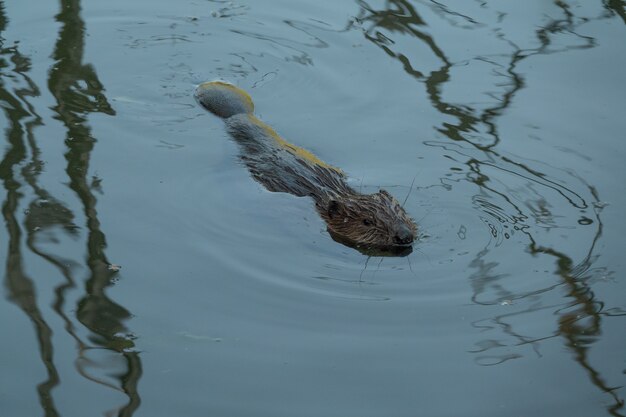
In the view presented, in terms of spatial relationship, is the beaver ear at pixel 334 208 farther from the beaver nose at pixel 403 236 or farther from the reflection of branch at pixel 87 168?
the reflection of branch at pixel 87 168

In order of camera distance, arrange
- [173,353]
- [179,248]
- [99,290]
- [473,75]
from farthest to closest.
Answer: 1. [473,75]
2. [179,248]
3. [99,290]
4. [173,353]

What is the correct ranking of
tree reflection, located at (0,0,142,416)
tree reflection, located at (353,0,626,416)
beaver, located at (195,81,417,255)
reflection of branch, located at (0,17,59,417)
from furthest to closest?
1. beaver, located at (195,81,417,255)
2. tree reflection, located at (353,0,626,416)
3. tree reflection, located at (0,0,142,416)
4. reflection of branch, located at (0,17,59,417)

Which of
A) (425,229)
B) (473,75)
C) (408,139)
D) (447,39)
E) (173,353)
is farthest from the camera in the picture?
(447,39)

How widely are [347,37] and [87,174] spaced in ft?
9.40

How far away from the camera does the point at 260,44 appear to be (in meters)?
8.25

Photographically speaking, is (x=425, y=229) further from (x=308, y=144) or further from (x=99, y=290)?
(x=99, y=290)

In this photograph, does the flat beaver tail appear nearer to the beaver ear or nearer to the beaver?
the beaver

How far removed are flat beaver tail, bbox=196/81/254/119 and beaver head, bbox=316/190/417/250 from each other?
137 cm

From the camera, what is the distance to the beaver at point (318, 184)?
5715 millimetres

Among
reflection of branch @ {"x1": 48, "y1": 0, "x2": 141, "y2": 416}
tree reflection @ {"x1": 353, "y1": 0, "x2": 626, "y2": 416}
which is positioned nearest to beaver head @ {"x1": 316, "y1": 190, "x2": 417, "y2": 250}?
tree reflection @ {"x1": 353, "y1": 0, "x2": 626, "y2": 416}

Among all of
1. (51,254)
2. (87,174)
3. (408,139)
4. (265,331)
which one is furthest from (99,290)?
(408,139)

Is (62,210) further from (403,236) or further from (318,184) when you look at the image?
(403,236)

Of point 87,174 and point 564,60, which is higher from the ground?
point 564,60

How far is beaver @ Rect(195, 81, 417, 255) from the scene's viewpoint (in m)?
5.71
